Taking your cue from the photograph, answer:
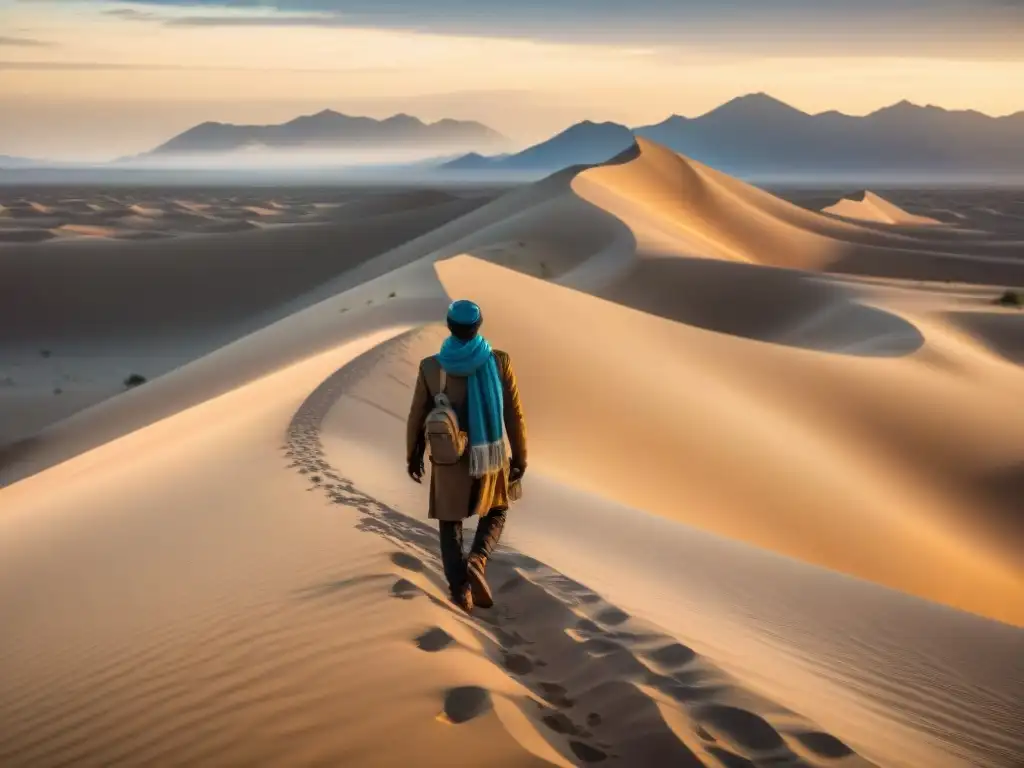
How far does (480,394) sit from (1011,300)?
26.7m

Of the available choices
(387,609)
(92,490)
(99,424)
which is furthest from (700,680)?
(99,424)

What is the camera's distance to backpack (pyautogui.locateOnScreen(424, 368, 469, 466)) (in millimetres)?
4605

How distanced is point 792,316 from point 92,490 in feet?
76.3

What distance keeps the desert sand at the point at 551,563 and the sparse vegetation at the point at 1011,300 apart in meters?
9.07

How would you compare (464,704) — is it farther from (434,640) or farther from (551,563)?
(551,563)

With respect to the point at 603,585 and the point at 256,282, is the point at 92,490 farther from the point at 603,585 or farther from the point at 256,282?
the point at 256,282

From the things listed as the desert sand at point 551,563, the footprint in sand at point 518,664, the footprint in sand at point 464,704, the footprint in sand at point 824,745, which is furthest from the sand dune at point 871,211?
the footprint in sand at point 464,704

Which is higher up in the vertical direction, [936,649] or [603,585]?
[603,585]

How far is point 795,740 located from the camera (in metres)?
3.63

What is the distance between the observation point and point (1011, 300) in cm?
2772

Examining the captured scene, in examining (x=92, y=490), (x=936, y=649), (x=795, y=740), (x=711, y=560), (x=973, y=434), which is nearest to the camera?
(x=795, y=740)

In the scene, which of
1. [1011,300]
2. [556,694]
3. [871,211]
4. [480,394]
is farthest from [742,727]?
[871,211]

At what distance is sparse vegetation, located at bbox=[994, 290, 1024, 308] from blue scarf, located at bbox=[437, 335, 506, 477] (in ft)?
85.9

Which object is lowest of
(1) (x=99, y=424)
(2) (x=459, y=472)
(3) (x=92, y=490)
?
(1) (x=99, y=424)
